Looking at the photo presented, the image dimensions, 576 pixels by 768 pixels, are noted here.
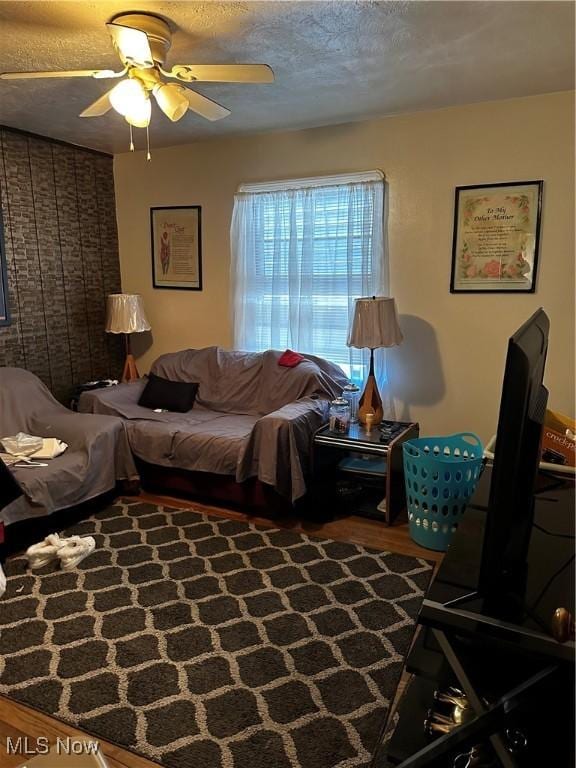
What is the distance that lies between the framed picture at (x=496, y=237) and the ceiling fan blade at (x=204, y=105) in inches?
65.7

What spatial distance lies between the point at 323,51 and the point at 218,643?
8.69ft

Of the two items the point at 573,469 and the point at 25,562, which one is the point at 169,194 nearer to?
the point at 25,562

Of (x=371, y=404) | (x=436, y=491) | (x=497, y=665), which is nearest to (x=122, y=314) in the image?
(x=371, y=404)

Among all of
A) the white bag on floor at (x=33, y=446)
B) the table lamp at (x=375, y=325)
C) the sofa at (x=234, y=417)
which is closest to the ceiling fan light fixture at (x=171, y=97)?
the table lamp at (x=375, y=325)

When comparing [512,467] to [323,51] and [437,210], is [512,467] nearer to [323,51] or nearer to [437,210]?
[323,51]

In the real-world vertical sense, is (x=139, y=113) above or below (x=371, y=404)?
above

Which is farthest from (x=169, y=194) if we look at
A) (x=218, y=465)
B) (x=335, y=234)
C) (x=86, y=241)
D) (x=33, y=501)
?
(x=33, y=501)

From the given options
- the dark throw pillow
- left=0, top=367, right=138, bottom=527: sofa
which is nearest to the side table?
the dark throw pillow

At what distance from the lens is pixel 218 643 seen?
2131mm

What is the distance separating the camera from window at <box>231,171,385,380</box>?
366 centimetres

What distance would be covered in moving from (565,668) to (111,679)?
1584 millimetres

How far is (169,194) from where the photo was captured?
435cm

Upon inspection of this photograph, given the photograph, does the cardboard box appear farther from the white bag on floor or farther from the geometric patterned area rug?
the white bag on floor

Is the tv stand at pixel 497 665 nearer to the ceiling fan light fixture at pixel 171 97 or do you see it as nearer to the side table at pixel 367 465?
the side table at pixel 367 465
